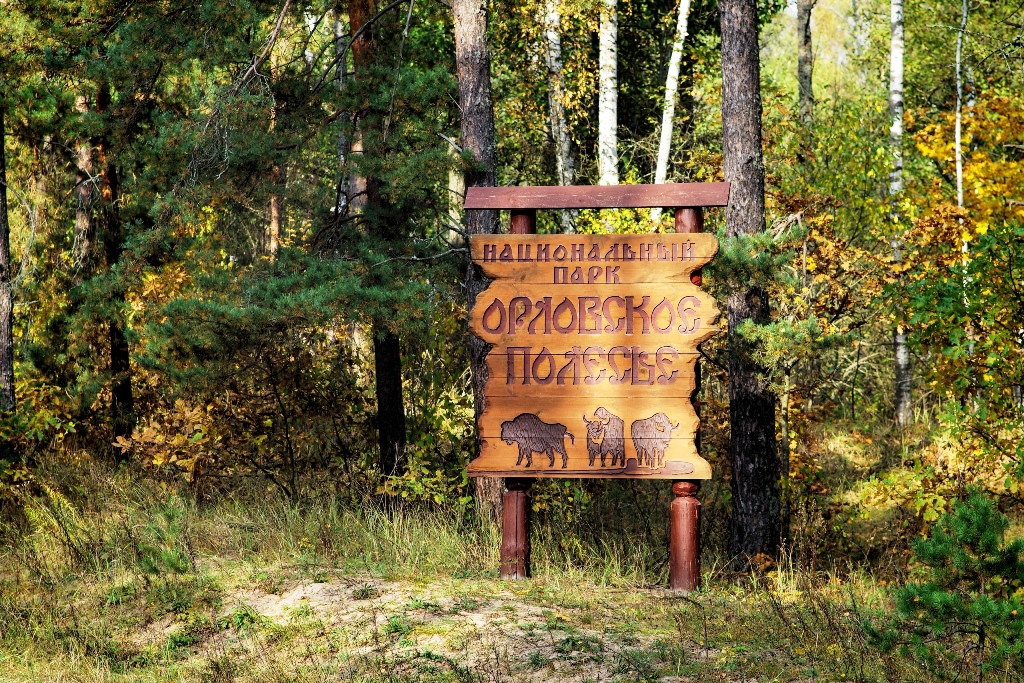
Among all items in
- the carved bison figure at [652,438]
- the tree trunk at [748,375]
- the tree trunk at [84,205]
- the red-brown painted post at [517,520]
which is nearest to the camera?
the carved bison figure at [652,438]

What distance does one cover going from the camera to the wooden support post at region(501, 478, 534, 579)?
7.68 m

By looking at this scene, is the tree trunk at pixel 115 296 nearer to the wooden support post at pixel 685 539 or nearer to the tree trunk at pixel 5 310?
the tree trunk at pixel 5 310

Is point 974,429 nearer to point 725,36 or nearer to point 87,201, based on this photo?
point 725,36

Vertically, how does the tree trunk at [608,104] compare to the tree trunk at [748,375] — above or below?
above

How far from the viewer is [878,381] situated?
1788 centimetres

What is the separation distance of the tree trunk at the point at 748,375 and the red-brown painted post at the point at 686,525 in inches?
76.2

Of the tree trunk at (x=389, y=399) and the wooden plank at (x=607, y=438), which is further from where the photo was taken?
the tree trunk at (x=389, y=399)

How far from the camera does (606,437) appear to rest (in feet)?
24.3

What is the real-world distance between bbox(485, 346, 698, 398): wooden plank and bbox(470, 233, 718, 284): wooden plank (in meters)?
0.51

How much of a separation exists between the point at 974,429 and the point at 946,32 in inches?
483

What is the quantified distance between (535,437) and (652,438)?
794mm

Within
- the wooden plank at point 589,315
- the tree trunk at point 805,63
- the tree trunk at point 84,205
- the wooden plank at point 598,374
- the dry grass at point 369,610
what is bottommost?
the dry grass at point 369,610

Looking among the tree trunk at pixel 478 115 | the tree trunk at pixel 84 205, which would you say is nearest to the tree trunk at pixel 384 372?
the tree trunk at pixel 478 115

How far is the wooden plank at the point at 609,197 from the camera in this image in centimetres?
742
